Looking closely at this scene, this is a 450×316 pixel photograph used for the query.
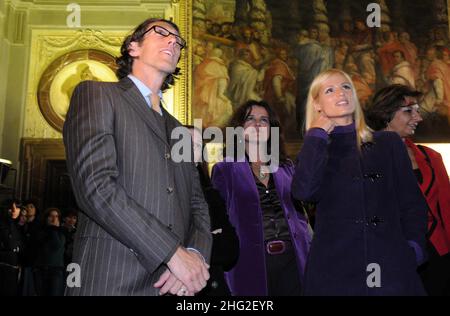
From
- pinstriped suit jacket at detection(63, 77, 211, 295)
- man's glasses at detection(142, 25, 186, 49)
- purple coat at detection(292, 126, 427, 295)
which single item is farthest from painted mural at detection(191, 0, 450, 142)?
pinstriped suit jacket at detection(63, 77, 211, 295)

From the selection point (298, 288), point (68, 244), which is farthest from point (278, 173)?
point (68, 244)

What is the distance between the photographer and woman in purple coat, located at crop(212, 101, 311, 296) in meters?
2.97

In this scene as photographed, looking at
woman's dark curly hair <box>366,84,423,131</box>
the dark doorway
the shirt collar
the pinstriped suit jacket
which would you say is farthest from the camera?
the dark doorway

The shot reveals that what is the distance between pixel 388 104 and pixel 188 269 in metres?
2.30

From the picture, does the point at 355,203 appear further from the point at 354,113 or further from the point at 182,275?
the point at 182,275

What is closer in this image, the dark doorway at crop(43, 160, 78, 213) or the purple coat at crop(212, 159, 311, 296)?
the purple coat at crop(212, 159, 311, 296)

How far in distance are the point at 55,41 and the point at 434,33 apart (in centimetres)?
776

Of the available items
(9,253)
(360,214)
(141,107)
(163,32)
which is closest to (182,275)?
(141,107)

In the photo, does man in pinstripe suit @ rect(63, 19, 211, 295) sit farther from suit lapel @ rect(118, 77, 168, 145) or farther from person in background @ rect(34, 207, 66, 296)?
person in background @ rect(34, 207, 66, 296)

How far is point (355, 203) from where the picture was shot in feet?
7.35

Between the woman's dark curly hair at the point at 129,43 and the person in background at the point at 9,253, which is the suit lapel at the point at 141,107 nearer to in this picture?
the woman's dark curly hair at the point at 129,43

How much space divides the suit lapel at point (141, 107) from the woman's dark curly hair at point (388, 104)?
1981mm

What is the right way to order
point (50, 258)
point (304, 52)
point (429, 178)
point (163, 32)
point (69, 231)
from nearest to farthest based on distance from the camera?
point (163, 32) < point (429, 178) < point (50, 258) < point (69, 231) < point (304, 52)

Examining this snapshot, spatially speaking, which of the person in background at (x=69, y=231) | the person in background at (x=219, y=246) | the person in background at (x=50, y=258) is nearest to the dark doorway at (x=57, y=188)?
the person in background at (x=69, y=231)
